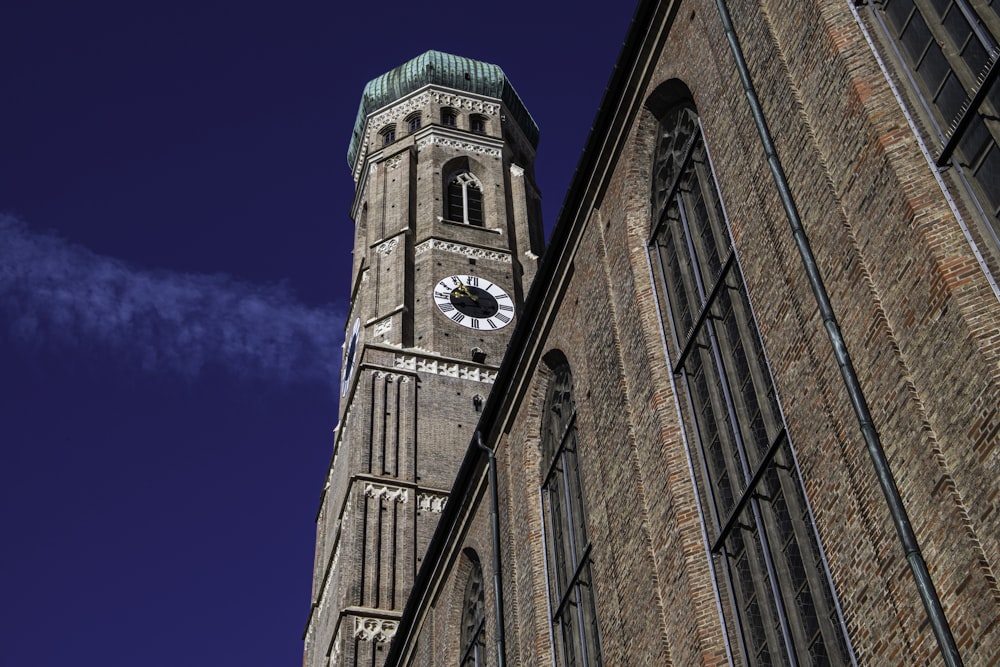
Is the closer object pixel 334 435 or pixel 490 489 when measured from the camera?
pixel 490 489

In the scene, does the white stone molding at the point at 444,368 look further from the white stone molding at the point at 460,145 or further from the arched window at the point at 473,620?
the arched window at the point at 473,620

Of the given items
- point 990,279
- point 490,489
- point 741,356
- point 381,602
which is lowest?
point 990,279

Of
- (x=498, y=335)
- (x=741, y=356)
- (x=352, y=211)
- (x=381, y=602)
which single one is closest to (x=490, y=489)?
(x=741, y=356)

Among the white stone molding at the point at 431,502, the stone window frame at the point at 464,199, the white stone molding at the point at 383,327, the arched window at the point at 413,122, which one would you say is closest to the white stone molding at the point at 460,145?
the stone window frame at the point at 464,199

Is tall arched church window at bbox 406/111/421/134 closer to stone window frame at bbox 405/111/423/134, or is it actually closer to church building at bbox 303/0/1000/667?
stone window frame at bbox 405/111/423/134

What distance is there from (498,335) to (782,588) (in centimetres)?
3139

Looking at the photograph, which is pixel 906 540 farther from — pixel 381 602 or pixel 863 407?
pixel 381 602

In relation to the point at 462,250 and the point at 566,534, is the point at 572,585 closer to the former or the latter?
the point at 566,534

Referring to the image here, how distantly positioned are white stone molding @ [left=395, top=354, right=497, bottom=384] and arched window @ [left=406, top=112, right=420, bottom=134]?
46.0 feet

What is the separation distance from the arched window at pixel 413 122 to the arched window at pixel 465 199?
3616 mm

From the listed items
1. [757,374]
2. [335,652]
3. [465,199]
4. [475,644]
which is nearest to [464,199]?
[465,199]

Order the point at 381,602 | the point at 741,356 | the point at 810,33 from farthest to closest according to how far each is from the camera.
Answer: the point at 381,602
the point at 741,356
the point at 810,33

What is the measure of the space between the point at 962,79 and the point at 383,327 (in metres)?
32.4

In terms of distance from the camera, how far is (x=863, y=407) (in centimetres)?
918
